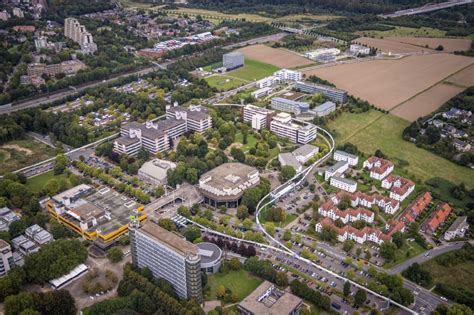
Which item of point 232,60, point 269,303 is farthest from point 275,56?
point 269,303

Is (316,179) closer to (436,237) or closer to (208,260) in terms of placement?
(436,237)

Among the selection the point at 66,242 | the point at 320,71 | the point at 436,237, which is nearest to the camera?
the point at 66,242

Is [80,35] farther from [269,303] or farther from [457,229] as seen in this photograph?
[457,229]

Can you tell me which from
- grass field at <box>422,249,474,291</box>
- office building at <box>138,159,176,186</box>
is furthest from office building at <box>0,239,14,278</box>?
grass field at <box>422,249,474,291</box>

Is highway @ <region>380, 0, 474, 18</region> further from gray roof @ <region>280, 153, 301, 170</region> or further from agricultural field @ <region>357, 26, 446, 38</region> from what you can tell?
gray roof @ <region>280, 153, 301, 170</region>

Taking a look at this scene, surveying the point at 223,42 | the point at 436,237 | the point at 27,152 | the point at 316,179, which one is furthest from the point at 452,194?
the point at 223,42

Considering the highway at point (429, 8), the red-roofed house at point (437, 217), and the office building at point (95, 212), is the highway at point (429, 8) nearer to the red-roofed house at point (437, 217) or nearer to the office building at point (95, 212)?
the red-roofed house at point (437, 217)

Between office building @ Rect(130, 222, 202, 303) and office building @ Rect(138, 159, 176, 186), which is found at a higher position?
office building @ Rect(130, 222, 202, 303)
